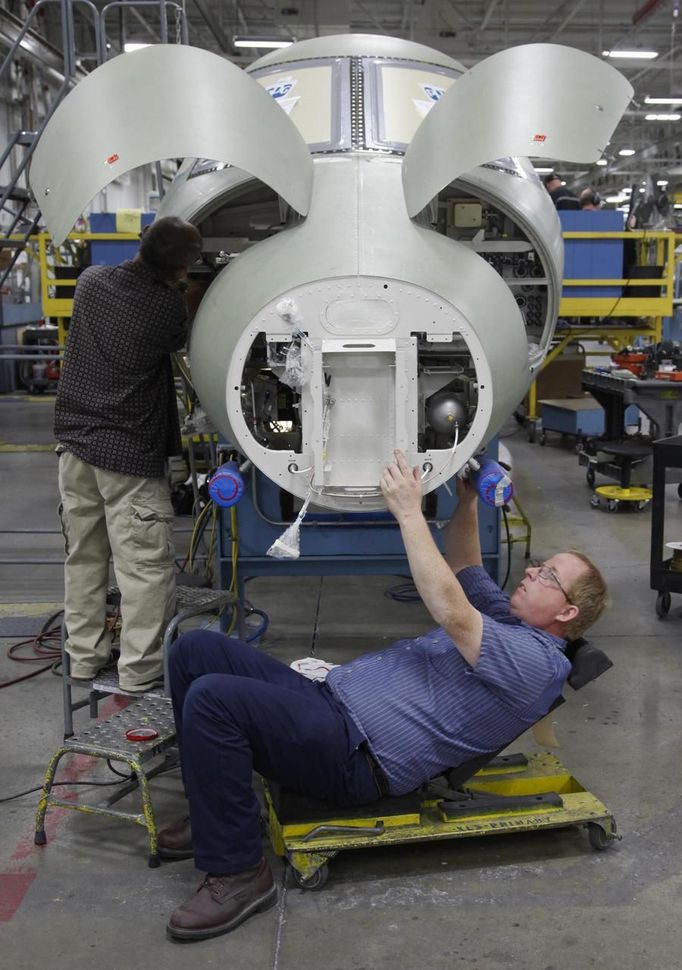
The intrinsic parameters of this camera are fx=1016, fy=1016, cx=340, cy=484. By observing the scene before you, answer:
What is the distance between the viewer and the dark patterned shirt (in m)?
4.12

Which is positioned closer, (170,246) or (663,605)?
(170,246)

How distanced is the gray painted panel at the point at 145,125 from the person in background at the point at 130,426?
55 centimetres

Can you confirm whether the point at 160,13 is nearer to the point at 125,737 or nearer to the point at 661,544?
the point at 661,544

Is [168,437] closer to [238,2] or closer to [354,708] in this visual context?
[354,708]

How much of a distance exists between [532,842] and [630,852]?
12.5 inches

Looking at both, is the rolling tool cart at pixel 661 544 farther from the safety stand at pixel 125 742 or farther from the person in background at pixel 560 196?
the person in background at pixel 560 196

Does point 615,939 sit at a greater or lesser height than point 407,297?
lesser

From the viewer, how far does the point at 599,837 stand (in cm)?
330

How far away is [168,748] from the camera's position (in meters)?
3.70

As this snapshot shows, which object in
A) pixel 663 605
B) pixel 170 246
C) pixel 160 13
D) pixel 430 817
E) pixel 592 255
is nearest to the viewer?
pixel 430 817

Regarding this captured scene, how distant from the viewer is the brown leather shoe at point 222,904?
2875 mm

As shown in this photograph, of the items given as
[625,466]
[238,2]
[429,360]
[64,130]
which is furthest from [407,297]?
[238,2]

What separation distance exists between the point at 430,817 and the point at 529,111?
2364mm

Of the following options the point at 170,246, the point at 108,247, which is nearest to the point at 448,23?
the point at 108,247
